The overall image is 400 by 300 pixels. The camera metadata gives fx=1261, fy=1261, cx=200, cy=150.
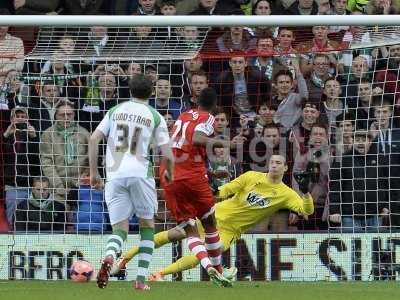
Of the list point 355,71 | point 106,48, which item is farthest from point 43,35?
point 355,71

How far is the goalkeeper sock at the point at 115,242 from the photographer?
12.1 m

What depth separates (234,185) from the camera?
14938 mm

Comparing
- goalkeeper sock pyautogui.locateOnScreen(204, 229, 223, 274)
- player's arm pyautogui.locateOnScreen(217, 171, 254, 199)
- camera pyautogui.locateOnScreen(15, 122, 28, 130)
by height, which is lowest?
goalkeeper sock pyautogui.locateOnScreen(204, 229, 223, 274)

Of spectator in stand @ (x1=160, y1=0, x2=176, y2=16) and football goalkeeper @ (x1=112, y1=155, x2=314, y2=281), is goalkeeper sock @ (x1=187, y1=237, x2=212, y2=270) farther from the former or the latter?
spectator in stand @ (x1=160, y1=0, x2=176, y2=16)

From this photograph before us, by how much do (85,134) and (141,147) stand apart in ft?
12.2

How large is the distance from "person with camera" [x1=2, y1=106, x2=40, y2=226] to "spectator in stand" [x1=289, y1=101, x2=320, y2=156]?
3.28 metres

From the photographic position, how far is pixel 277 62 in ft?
53.3

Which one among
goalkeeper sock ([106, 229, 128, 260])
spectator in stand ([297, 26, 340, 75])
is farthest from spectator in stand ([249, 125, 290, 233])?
goalkeeper sock ([106, 229, 128, 260])

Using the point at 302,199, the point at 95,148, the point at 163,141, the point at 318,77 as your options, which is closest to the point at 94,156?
the point at 95,148

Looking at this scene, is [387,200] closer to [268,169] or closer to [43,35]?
[268,169]

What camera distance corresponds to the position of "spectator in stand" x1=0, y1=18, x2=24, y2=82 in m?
15.9

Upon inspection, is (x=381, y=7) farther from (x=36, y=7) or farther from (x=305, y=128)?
(x=36, y=7)

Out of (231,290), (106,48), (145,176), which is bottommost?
(231,290)

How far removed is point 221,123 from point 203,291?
3753mm
